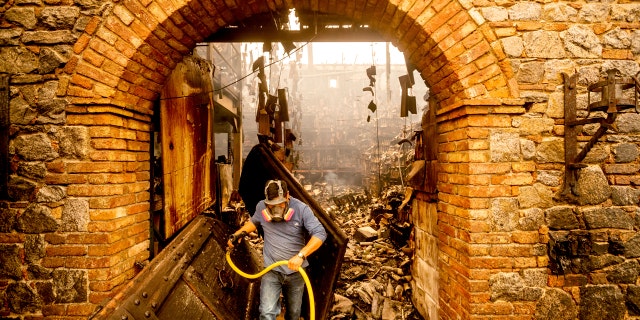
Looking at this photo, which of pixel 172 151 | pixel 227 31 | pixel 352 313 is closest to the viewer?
pixel 172 151

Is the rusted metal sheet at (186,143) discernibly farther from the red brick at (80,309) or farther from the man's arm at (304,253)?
the man's arm at (304,253)

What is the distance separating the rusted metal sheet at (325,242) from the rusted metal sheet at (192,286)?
0.84 metres

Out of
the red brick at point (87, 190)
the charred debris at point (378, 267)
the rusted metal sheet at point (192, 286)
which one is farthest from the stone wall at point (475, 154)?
the charred debris at point (378, 267)

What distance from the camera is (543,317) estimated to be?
2.68 meters

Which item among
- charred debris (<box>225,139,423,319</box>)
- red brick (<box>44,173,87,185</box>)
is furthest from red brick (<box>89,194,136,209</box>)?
charred debris (<box>225,139,423,319</box>)

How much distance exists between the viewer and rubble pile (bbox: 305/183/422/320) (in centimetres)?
475

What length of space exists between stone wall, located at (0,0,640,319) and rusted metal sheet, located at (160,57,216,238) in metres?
0.76

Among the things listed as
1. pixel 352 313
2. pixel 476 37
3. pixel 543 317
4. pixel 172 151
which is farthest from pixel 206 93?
pixel 543 317

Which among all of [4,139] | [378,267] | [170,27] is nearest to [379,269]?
[378,267]

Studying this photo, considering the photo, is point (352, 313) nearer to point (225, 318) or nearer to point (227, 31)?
point (225, 318)

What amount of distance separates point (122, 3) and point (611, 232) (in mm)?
4867

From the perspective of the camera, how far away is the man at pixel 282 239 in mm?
3299

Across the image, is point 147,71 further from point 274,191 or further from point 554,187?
point 554,187

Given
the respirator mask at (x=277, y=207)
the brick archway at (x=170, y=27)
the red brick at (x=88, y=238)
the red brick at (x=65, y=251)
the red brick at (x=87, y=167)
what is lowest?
the red brick at (x=65, y=251)
